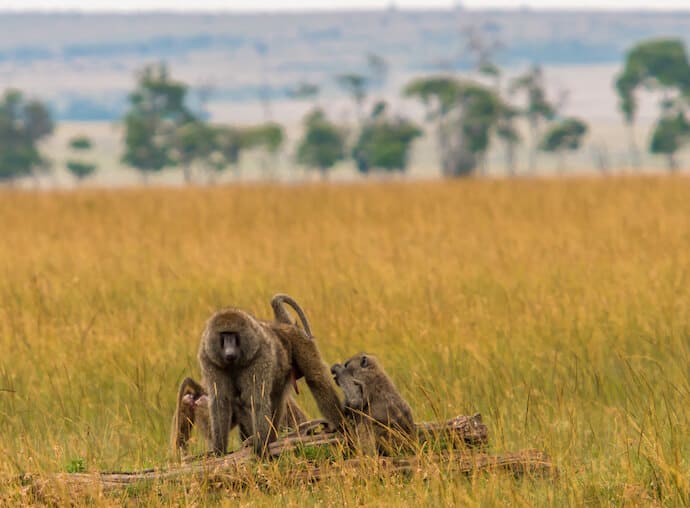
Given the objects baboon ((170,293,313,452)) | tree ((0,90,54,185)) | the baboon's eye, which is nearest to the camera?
the baboon's eye

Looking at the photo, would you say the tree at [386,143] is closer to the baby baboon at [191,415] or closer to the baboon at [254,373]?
the baby baboon at [191,415]

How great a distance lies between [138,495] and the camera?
5438mm

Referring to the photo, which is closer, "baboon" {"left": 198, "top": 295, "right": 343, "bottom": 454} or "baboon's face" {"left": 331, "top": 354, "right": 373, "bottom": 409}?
"baboon" {"left": 198, "top": 295, "right": 343, "bottom": 454}

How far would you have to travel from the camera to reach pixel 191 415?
6.46 m

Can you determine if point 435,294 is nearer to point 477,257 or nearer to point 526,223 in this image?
point 477,257

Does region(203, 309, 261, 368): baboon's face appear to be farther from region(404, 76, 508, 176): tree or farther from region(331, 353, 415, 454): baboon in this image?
region(404, 76, 508, 176): tree

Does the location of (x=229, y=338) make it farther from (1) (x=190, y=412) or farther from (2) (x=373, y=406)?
(1) (x=190, y=412)

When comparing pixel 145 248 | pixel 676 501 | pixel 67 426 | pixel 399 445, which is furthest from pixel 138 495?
pixel 145 248

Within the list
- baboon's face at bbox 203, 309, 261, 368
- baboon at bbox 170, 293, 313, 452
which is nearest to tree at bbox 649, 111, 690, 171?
baboon at bbox 170, 293, 313, 452

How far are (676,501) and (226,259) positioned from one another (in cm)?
805

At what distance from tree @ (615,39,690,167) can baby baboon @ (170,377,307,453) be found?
314 feet

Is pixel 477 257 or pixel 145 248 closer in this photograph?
pixel 477 257

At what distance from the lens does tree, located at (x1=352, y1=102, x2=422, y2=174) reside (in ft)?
344

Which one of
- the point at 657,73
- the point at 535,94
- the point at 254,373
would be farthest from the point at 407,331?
the point at 535,94
